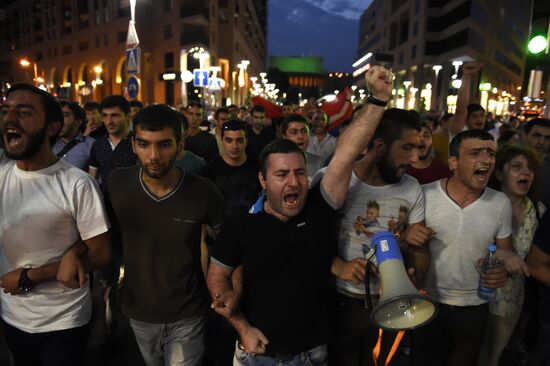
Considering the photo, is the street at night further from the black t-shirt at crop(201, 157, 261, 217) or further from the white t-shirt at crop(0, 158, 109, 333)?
the black t-shirt at crop(201, 157, 261, 217)

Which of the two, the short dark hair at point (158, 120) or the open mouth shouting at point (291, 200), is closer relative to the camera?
the open mouth shouting at point (291, 200)

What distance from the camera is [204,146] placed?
731 cm

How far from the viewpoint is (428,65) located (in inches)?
→ 2509

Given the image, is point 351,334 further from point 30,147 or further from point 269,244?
point 30,147

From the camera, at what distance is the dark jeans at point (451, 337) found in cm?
307

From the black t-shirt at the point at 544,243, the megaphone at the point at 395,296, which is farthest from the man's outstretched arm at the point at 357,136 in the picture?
the black t-shirt at the point at 544,243

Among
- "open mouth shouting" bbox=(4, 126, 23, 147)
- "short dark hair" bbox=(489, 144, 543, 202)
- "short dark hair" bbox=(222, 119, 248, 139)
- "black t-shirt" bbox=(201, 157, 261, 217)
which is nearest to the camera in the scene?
"open mouth shouting" bbox=(4, 126, 23, 147)

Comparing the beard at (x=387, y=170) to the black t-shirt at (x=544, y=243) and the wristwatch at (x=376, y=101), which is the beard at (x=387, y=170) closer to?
the wristwatch at (x=376, y=101)

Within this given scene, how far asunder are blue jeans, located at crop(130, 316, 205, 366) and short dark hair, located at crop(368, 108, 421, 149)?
5.78 feet

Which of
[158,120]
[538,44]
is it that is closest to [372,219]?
[158,120]

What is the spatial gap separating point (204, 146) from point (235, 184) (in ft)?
8.49

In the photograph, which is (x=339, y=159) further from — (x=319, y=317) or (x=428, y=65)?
(x=428, y=65)

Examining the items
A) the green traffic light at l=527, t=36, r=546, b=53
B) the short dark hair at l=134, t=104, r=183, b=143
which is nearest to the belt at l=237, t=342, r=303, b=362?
the short dark hair at l=134, t=104, r=183, b=143

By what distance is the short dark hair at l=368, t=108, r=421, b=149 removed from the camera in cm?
285
